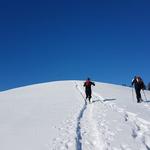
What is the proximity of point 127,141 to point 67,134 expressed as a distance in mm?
2452

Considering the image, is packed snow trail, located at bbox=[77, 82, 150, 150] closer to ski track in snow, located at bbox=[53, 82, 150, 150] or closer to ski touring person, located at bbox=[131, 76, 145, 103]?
ski track in snow, located at bbox=[53, 82, 150, 150]

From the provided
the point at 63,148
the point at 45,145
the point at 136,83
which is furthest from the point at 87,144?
the point at 136,83

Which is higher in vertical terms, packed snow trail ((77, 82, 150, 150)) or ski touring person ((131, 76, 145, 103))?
ski touring person ((131, 76, 145, 103))

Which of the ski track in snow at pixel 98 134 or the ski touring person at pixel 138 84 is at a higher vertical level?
the ski touring person at pixel 138 84

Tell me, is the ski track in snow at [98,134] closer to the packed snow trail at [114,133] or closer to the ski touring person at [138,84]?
the packed snow trail at [114,133]

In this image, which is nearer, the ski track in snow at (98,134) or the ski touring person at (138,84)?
the ski track in snow at (98,134)

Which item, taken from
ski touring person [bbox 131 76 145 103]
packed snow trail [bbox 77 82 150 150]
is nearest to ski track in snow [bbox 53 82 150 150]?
packed snow trail [bbox 77 82 150 150]

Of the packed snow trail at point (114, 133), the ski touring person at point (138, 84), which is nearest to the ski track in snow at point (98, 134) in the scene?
the packed snow trail at point (114, 133)

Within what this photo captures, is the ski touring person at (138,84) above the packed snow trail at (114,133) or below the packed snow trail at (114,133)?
above

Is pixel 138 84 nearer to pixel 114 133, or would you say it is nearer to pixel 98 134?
pixel 114 133

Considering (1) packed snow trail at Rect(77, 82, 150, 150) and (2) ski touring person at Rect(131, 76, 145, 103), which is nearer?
(1) packed snow trail at Rect(77, 82, 150, 150)

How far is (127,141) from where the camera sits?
9.13 meters

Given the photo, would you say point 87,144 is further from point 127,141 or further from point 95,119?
point 95,119

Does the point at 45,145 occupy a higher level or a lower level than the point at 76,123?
lower
